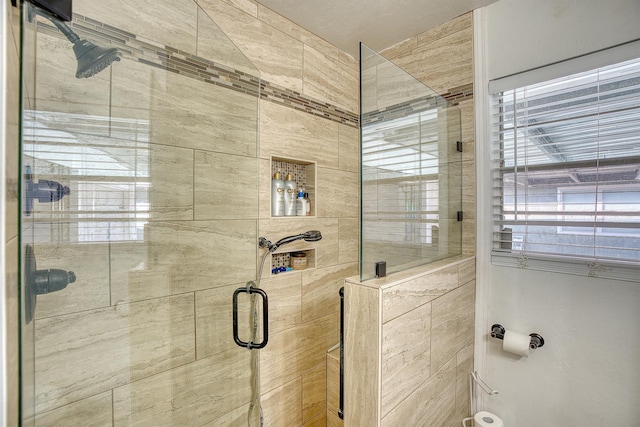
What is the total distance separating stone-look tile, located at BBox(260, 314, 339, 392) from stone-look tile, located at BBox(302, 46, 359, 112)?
57.7 inches

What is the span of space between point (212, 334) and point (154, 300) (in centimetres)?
29

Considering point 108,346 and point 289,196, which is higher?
point 289,196

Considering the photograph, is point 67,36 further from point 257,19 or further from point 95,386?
point 257,19

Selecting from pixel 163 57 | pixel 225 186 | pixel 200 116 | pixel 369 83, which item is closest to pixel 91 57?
pixel 163 57

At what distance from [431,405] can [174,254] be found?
1.29 meters

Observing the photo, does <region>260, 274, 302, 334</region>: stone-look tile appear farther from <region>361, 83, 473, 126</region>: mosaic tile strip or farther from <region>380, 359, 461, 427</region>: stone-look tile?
<region>361, 83, 473, 126</region>: mosaic tile strip

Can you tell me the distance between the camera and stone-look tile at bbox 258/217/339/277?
1.61 m

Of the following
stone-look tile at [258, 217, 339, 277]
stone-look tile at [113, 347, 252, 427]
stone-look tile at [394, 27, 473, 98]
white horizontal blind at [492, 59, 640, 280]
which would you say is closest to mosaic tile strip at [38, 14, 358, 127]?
stone-look tile at [258, 217, 339, 277]

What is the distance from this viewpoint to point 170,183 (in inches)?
36.8

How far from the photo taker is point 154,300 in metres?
0.92

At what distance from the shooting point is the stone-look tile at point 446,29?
1.71 metres

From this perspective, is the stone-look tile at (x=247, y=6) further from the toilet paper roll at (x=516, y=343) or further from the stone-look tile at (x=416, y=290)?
the toilet paper roll at (x=516, y=343)

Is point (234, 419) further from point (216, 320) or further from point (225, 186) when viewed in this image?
point (225, 186)

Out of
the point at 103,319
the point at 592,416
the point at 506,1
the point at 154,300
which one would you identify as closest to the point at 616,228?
the point at 592,416
